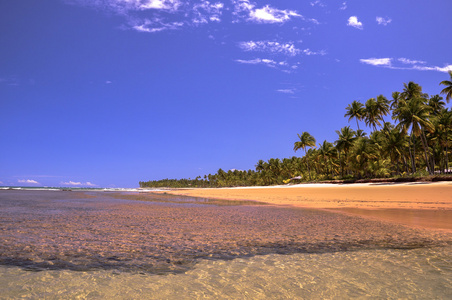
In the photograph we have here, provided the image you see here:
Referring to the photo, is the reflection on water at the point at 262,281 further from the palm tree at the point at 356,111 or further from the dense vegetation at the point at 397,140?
the palm tree at the point at 356,111

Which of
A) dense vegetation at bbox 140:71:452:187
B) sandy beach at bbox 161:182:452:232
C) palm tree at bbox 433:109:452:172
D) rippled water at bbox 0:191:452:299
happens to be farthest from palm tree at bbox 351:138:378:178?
rippled water at bbox 0:191:452:299

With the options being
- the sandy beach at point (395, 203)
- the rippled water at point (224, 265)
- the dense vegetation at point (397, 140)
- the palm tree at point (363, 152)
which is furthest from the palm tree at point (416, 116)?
the rippled water at point (224, 265)

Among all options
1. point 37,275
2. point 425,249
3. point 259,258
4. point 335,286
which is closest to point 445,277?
point 335,286

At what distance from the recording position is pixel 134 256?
496cm

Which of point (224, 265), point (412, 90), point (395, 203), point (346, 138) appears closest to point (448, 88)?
point (412, 90)

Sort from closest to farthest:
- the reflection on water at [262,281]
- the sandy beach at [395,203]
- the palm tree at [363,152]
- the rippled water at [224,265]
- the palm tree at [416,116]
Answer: the reflection on water at [262,281]
the rippled water at [224,265]
the sandy beach at [395,203]
the palm tree at [416,116]
the palm tree at [363,152]

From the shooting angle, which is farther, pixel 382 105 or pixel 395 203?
pixel 382 105

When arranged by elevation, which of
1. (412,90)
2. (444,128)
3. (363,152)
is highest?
(412,90)

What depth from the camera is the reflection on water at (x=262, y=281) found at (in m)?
3.20

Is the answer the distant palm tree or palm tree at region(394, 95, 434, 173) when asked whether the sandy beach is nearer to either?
palm tree at region(394, 95, 434, 173)

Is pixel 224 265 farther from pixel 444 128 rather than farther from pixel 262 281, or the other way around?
pixel 444 128

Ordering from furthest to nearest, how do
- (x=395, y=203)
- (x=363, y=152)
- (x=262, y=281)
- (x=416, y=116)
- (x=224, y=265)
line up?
(x=363, y=152) → (x=416, y=116) → (x=395, y=203) → (x=224, y=265) → (x=262, y=281)

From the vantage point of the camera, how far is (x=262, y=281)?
3697 millimetres

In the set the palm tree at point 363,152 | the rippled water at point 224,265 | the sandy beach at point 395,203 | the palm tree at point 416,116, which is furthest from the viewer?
the palm tree at point 363,152
